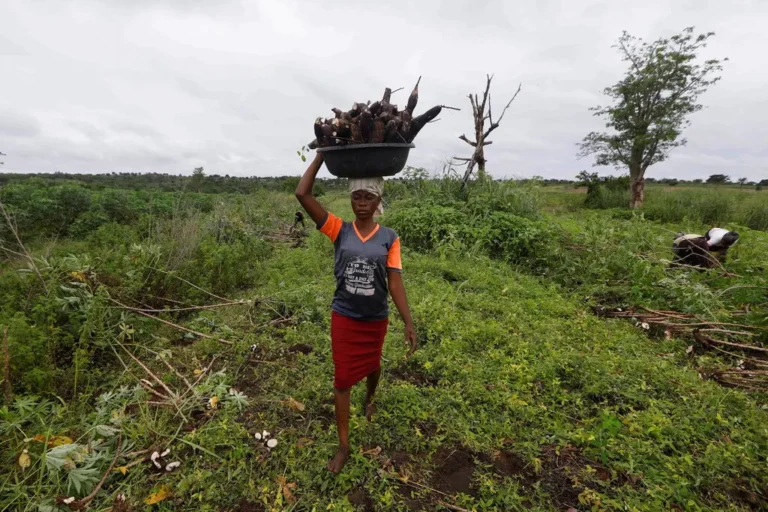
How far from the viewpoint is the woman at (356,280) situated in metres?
2.04

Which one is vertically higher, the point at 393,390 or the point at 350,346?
the point at 350,346

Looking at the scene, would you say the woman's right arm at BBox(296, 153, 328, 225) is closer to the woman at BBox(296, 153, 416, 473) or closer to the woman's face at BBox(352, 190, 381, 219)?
the woman at BBox(296, 153, 416, 473)

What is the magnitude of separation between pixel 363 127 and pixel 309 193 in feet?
1.63

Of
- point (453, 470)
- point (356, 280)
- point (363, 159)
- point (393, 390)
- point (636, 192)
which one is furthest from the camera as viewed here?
point (636, 192)

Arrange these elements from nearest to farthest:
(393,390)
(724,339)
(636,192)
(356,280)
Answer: (356,280), (393,390), (724,339), (636,192)

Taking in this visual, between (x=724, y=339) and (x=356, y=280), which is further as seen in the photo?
(x=724, y=339)

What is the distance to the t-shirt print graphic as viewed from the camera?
204 centimetres

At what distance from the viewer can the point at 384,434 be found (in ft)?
7.90

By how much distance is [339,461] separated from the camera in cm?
213

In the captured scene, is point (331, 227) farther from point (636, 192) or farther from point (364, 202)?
point (636, 192)

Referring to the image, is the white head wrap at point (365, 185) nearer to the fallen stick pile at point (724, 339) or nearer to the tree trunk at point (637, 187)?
the fallen stick pile at point (724, 339)

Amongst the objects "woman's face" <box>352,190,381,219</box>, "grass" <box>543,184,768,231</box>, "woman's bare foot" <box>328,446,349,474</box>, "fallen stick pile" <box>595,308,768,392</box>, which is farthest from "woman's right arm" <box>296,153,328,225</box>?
"grass" <box>543,184,768,231</box>

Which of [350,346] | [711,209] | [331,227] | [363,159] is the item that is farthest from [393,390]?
[711,209]

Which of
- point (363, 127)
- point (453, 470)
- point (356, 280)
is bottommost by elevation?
A: point (453, 470)
